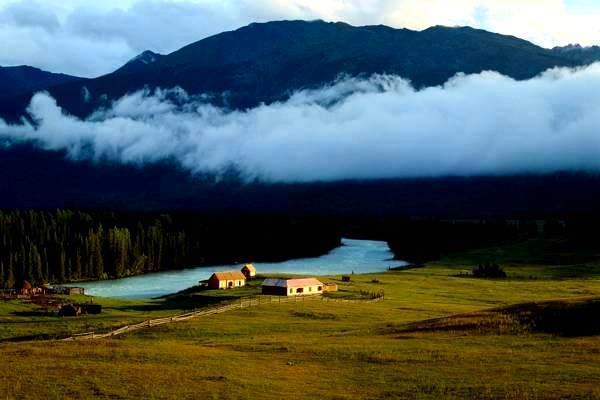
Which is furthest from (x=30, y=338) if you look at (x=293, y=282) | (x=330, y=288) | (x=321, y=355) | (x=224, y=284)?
(x=330, y=288)

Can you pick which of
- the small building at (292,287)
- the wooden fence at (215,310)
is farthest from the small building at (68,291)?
the wooden fence at (215,310)

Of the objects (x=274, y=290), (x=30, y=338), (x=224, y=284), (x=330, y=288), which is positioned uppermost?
(x=224, y=284)

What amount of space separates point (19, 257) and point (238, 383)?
15419 centimetres

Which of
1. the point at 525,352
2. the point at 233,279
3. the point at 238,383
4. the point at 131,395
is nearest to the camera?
the point at 131,395

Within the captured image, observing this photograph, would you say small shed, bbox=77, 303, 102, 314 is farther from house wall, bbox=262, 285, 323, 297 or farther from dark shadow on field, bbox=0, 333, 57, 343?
house wall, bbox=262, 285, 323, 297

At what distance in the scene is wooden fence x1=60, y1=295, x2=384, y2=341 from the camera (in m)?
80.9

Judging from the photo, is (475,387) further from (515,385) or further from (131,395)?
(131,395)

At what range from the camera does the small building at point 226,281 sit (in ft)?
436

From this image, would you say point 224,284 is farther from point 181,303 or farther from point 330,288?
point 330,288

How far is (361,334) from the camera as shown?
77.2 m

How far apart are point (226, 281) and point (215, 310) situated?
35689 mm

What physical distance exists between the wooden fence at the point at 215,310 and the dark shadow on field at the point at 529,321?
2752 centimetres

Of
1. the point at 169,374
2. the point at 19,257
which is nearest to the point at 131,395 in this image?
the point at 169,374

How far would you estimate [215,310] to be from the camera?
3898 inches
